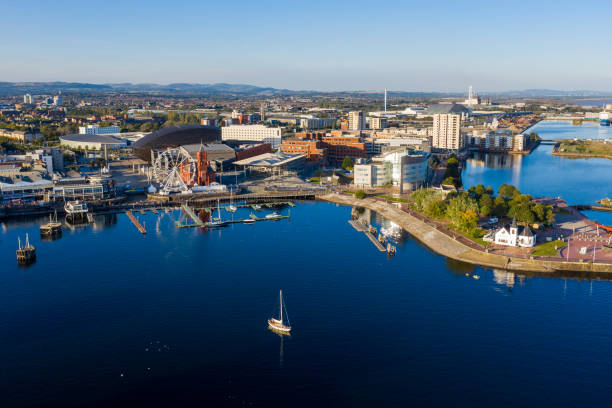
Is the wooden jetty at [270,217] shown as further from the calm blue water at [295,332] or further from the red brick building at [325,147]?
the red brick building at [325,147]

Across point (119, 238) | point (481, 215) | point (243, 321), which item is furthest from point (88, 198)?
point (481, 215)

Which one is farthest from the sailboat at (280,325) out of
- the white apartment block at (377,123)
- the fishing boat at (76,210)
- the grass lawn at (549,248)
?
the white apartment block at (377,123)

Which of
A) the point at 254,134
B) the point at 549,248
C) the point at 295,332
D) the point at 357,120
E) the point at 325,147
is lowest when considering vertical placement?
the point at 295,332

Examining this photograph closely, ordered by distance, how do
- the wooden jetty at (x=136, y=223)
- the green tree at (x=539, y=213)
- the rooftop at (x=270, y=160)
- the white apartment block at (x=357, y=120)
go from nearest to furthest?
the green tree at (x=539, y=213), the wooden jetty at (x=136, y=223), the rooftop at (x=270, y=160), the white apartment block at (x=357, y=120)

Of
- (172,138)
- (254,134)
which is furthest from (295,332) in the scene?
(254,134)

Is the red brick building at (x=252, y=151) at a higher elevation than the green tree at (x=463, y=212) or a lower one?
higher

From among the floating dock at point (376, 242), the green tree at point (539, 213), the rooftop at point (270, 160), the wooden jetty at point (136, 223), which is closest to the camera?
the floating dock at point (376, 242)

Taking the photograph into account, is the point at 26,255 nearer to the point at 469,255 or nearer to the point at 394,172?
the point at 469,255

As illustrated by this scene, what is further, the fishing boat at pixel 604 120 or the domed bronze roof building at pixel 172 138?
the fishing boat at pixel 604 120
